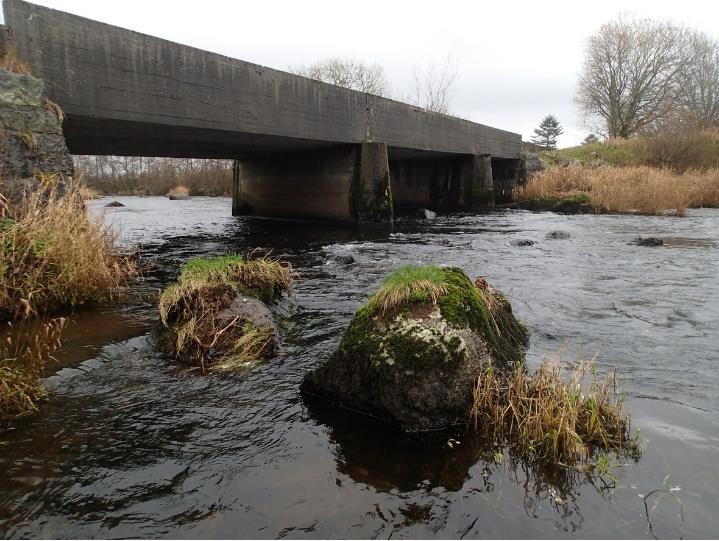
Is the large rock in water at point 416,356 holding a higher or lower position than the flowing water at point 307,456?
higher

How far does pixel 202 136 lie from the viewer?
11.5 meters

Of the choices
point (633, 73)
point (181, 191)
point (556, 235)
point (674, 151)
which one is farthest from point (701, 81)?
point (181, 191)

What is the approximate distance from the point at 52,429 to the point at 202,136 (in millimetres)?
9681

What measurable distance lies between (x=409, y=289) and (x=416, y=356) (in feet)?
2.13

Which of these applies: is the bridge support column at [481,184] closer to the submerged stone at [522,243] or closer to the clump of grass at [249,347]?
the submerged stone at [522,243]

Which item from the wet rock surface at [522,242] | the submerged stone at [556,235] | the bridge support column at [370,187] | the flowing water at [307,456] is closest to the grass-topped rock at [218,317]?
the flowing water at [307,456]

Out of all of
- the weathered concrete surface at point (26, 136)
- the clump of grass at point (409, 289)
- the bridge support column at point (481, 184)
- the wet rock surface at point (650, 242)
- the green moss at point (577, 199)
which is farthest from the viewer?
the bridge support column at point (481, 184)

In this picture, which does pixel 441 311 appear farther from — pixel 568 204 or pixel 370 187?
pixel 568 204

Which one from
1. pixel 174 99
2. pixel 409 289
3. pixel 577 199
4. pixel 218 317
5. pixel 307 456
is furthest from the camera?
pixel 577 199

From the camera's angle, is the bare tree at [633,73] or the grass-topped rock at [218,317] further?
the bare tree at [633,73]

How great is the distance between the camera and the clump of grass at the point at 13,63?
6955 mm

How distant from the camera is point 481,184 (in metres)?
22.2

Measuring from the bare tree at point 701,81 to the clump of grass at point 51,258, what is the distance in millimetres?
42655

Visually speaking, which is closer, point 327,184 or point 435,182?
point 327,184
